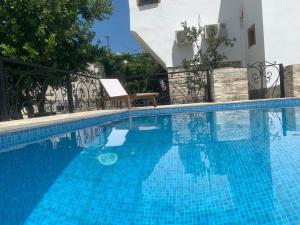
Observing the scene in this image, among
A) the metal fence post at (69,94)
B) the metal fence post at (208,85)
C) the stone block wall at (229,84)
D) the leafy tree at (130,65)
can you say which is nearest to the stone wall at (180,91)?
the metal fence post at (208,85)

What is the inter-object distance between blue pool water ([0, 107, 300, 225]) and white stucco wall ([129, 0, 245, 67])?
8778 millimetres

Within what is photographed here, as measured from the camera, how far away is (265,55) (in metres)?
10.0

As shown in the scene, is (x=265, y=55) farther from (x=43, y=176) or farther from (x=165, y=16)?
(x=43, y=176)

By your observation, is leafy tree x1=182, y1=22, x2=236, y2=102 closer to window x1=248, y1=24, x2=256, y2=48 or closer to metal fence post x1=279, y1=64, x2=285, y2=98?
window x1=248, y1=24, x2=256, y2=48

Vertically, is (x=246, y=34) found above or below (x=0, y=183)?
above

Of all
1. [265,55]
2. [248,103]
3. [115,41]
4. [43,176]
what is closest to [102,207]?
[43,176]

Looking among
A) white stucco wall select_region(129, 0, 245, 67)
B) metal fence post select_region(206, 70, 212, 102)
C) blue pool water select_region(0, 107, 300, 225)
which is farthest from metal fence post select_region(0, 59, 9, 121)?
white stucco wall select_region(129, 0, 245, 67)

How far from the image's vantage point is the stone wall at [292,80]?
28.2 feet

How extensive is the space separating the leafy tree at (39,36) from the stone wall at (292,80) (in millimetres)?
6069

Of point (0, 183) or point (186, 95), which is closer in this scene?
point (0, 183)

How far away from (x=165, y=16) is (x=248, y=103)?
6.38m

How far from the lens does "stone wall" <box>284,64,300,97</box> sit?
8.59 m

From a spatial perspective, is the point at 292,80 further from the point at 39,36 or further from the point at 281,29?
the point at 39,36

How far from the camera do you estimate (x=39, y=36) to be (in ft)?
29.4
